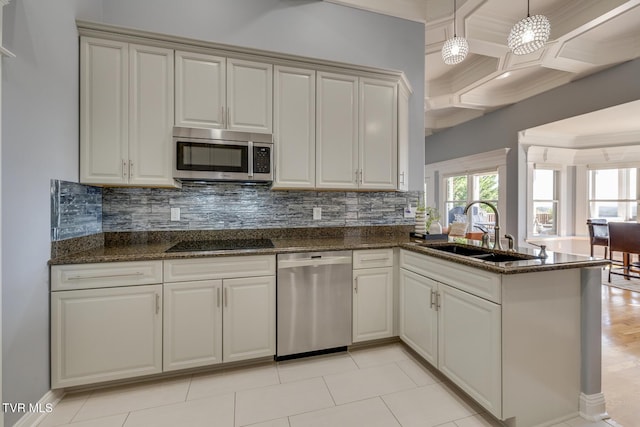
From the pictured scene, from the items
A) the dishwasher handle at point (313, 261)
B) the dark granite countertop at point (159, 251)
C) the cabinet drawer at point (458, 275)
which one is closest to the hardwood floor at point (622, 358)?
the cabinet drawer at point (458, 275)

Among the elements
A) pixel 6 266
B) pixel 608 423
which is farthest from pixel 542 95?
pixel 6 266

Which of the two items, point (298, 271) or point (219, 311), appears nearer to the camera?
point (219, 311)

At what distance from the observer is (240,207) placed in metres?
2.68

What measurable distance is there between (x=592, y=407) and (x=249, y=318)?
216 cm

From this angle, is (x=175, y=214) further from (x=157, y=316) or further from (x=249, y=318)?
(x=249, y=318)

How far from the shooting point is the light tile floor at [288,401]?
5.38ft

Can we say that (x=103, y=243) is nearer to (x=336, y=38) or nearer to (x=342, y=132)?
(x=342, y=132)

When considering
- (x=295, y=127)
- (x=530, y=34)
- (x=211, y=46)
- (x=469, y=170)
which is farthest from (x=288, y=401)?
(x=469, y=170)

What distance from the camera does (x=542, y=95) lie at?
4398 mm

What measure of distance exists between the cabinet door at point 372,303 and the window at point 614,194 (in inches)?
207

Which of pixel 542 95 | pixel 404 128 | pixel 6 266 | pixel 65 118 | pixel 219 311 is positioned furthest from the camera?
pixel 542 95

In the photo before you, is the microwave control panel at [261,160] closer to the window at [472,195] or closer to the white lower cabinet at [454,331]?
the white lower cabinet at [454,331]

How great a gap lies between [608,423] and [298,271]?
6.64ft

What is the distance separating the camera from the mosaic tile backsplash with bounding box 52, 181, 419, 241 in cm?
217
